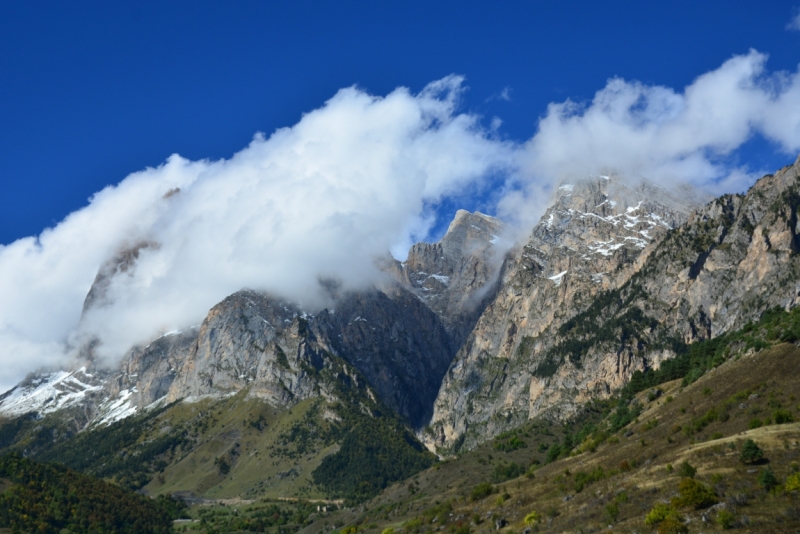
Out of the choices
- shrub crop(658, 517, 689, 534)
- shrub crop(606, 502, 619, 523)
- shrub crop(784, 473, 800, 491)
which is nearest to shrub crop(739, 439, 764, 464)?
shrub crop(784, 473, 800, 491)

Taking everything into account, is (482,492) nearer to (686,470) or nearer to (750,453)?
(686,470)

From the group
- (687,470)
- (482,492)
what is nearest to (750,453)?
(687,470)

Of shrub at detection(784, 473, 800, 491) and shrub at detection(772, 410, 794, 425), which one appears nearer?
shrub at detection(784, 473, 800, 491)

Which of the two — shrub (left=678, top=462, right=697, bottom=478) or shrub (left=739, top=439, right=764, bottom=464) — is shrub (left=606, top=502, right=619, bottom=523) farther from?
shrub (left=739, top=439, right=764, bottom=464)

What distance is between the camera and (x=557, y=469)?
13612cm

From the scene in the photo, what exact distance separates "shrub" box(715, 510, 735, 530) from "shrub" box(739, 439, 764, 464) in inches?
619

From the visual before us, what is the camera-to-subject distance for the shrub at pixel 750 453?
85.0 meters

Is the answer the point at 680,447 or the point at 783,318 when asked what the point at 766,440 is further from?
the point at 783,318

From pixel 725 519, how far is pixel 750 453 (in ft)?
57.0

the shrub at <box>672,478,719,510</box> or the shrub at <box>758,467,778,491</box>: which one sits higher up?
the shrub at <box>672,478,719,510</box>

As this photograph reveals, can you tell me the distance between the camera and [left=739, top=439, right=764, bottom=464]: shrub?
85000 millimetres

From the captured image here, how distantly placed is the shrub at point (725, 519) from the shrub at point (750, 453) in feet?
51.6

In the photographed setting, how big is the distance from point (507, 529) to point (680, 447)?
27999 mm

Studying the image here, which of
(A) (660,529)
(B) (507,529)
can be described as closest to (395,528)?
(B) (507,529)
